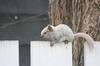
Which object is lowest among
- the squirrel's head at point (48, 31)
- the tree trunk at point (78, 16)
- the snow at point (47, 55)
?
the snow at point (47, 55)

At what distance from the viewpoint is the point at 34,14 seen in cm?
438

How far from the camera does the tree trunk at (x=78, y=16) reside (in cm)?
291

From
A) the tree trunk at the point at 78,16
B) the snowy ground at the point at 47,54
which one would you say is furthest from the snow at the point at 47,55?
the tree trunk at the point at 78,16

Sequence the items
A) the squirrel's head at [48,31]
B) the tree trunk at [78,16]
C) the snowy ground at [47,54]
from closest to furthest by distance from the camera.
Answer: the snowy ground at [47,54] < the squirrel's head at [48,31] < the tree trunk at [78,16]

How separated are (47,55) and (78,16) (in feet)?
4.92

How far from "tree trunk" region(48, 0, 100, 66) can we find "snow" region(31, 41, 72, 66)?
126 cm

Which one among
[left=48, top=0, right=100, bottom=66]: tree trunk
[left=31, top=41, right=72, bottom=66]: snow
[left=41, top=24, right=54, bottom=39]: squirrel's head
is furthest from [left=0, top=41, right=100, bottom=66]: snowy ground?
[left=48, top=0, right=100, bottom=66]: tree trunk

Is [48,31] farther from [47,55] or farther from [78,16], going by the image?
[78,16]

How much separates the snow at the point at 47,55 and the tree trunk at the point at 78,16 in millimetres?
1261

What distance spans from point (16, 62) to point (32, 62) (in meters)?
0.08

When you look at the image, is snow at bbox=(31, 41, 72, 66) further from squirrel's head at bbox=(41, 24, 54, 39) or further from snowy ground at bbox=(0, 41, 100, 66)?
squirrel's head at bbox=(41, 24, 54, 39)

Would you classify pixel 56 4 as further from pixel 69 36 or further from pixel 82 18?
pixel 69 36

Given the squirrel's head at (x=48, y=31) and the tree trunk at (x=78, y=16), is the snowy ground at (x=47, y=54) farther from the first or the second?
the tree trunk at (x=78, y=16)

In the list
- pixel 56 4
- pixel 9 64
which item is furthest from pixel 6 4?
pixel 9 64
